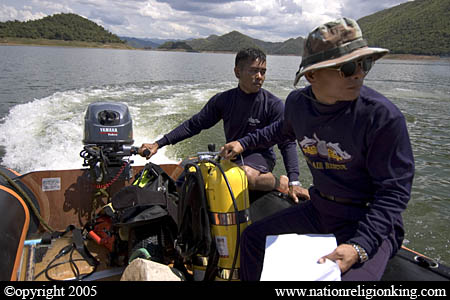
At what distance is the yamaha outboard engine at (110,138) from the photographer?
2947mm

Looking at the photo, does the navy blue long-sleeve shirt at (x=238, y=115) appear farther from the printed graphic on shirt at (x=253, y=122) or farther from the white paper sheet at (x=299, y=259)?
the white paper sheet at (x=299, y=259)

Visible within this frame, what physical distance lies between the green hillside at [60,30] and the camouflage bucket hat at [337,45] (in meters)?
96.2

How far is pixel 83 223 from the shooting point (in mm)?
3051

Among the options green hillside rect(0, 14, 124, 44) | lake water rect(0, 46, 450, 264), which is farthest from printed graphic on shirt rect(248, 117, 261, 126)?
green hillside rect(0, 14, 124, 44)

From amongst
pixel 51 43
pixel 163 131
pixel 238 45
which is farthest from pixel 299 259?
pixel 238 45

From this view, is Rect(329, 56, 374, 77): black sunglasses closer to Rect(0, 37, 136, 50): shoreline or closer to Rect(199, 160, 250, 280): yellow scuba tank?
Rect(199, 160, 250, 280): yellow scuba tank

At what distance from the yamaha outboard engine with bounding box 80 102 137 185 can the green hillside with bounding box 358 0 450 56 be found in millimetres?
64469

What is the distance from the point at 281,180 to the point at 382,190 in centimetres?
150

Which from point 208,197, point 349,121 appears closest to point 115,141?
point 208,197

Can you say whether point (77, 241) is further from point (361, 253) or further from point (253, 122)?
point (361, 253)

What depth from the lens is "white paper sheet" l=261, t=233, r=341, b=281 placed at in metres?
1.37

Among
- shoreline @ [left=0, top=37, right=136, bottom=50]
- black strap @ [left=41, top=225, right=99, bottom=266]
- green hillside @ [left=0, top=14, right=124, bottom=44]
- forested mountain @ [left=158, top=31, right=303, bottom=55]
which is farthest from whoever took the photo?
forested mountain @ [left=158, top=31, right=303, bottom=55]

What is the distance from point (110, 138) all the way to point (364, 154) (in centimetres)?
221

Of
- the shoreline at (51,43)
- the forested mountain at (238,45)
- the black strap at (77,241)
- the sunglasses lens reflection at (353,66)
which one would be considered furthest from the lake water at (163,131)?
the forested mountain at (238,45)
